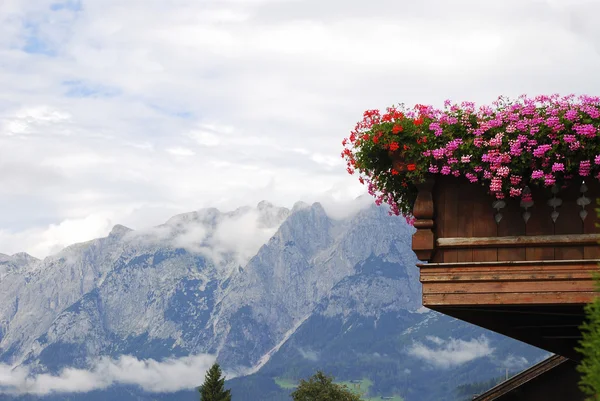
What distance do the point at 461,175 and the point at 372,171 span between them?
163 centimetres

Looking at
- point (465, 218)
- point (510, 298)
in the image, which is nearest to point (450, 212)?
point (465, 218)

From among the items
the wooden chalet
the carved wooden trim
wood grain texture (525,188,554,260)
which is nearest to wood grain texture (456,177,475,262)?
the wooden chalet

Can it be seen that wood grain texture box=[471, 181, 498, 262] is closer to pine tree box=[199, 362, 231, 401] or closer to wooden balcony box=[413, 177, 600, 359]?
wooden balcony box=[413, 177, 600, 359]

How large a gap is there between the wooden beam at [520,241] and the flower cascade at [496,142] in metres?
0.67

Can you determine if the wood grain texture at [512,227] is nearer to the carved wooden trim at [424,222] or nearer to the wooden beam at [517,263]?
the wooden beam at [517,263]

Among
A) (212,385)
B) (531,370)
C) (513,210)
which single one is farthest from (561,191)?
(212,385)

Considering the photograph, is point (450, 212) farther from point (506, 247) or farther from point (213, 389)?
point (213, 389)

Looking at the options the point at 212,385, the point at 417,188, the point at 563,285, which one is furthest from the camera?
the point at 212,385

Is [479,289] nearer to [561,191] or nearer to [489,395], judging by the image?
[561,191]

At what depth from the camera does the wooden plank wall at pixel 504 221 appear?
552 inches

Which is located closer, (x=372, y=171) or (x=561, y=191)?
(x=561, y=191)

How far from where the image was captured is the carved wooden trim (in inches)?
559

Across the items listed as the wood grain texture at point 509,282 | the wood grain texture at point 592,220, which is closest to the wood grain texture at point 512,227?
the wood grain texture at point 509,282

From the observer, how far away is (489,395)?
2714cm
